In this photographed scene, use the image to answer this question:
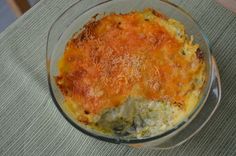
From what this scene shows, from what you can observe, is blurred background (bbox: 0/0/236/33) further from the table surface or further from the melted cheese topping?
the melted cheese topping

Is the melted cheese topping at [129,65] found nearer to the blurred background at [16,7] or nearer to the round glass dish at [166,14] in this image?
the round glass dish at [166,14]

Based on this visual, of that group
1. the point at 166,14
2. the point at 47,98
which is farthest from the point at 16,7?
the point at 166,14

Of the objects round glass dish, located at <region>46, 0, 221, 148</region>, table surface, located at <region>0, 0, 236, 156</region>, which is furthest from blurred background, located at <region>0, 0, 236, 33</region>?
round glass dish, located at <region>46, 0, 221, 148</region>

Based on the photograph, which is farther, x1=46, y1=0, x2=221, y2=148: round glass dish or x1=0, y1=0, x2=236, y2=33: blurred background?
x1=0, y1=0, x2=236, y2=33: blurred background

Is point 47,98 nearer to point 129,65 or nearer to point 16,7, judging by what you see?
point 129,65

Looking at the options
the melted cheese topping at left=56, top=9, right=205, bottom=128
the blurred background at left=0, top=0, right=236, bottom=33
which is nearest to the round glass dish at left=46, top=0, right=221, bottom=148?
the melted cheese topping at left=56, top=9, right=205, bottom=128
